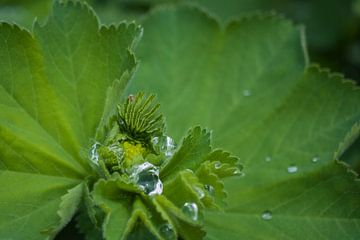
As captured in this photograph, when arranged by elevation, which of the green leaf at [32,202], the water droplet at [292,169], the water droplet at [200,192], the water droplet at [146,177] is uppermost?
the water droplet at [292,169]

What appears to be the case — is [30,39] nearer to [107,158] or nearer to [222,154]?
[107,158]

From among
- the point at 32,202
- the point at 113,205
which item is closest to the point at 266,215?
the point at 113,205

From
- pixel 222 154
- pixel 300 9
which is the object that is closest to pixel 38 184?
pixel 222 154

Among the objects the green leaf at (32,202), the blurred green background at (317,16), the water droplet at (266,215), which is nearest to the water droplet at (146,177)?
the green leaf at (32,202)

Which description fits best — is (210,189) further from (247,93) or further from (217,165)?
(247,93)

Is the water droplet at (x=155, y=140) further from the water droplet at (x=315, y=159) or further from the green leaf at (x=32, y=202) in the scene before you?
the water droplet at (x=315, y=159)
